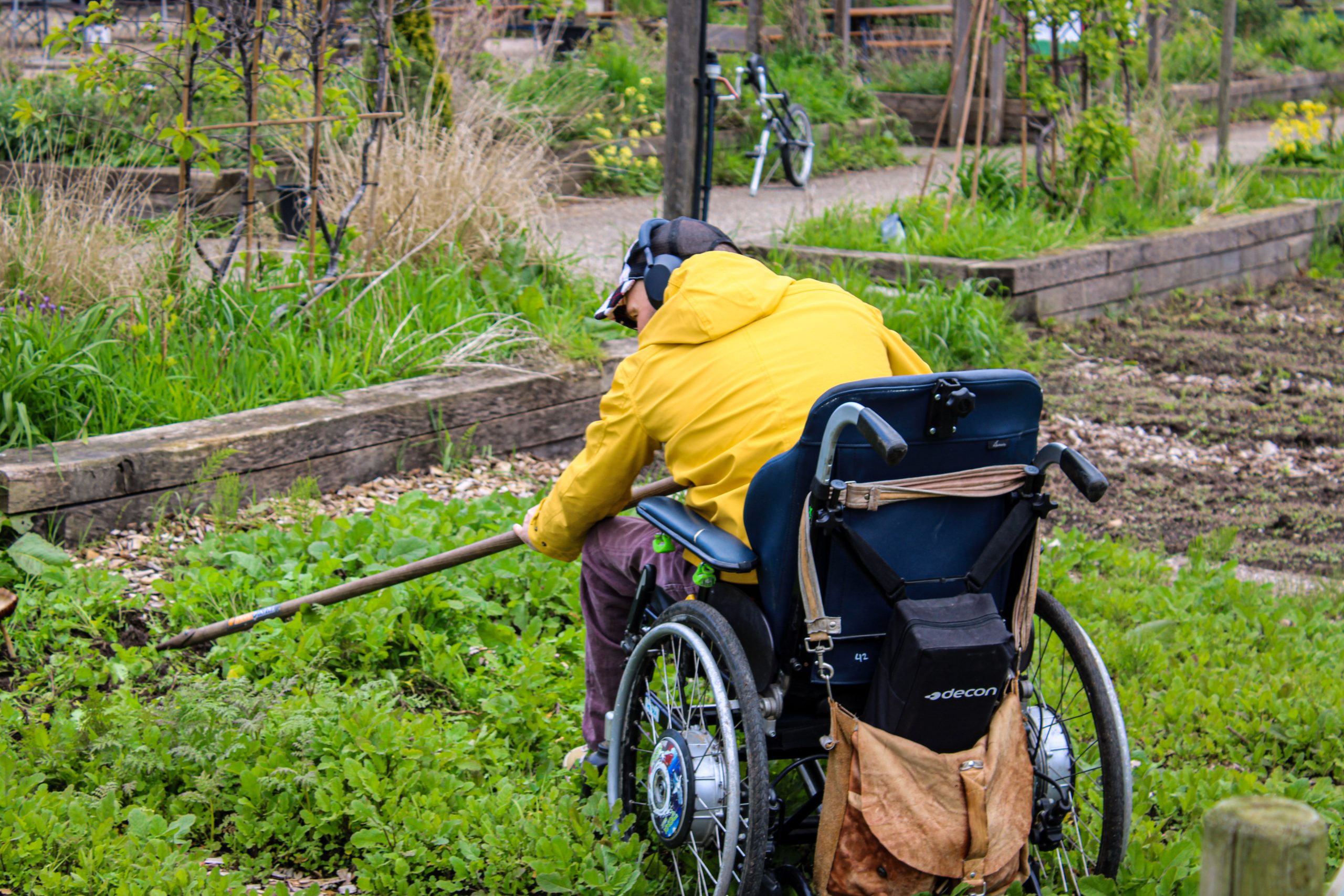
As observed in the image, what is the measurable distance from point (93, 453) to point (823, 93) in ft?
35.5

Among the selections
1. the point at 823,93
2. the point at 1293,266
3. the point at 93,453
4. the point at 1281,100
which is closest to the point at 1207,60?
the point at 1281,100

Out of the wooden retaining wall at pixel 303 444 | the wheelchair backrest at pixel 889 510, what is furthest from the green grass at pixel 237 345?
the wheelchair backrest at pixel 889 510

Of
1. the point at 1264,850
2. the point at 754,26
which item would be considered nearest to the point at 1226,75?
the point at 754,26

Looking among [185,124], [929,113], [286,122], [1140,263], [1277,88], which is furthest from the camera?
[1277,88]

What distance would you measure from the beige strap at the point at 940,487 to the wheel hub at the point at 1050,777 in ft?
1.52

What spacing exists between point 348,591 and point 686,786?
55.8 inches

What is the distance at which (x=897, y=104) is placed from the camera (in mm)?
14945

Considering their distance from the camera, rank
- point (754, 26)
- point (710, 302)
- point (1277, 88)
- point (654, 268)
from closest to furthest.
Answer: point (710, 302), point (654, 268), point (754, 26), point (1277, 88)

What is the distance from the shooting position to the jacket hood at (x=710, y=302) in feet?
8.37

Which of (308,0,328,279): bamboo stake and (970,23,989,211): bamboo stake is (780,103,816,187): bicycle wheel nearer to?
(970,23,989,211): bamboo stake

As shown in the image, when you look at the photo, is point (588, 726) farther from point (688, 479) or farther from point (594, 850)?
point (688, 479)

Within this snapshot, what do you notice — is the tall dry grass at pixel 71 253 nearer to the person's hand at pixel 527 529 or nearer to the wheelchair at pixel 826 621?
the person's hand at pixel 527 529

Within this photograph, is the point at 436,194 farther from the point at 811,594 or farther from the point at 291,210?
the point at 811,594

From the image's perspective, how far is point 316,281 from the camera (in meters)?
5.23
